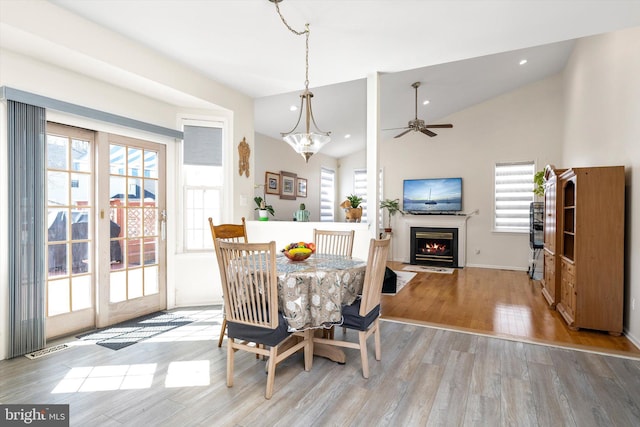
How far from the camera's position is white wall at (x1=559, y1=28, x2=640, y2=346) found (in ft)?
10.4

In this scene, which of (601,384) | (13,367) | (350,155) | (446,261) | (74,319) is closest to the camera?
(601,384)

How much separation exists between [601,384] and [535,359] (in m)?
0.45

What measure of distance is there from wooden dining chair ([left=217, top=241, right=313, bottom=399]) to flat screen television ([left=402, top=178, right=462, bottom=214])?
19.6ft

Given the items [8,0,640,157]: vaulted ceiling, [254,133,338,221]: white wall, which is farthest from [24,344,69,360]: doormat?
[8,0,640,157]: vaulted ceiling

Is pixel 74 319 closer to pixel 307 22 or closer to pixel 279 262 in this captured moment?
pixel 279 262

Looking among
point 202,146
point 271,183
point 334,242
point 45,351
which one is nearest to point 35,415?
point 45,351

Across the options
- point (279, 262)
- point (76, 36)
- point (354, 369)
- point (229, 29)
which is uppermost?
point (229, 29)

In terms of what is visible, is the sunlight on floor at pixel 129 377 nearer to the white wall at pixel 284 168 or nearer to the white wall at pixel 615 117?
the white wall at pixel 284 168

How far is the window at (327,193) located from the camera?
8383 millimetres

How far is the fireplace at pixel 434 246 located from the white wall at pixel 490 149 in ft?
0.90

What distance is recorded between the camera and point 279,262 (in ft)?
8.98

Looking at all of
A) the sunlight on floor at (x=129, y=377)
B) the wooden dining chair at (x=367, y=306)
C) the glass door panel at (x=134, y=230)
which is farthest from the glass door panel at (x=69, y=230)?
the wooden dining chair at (x=367, y=306)

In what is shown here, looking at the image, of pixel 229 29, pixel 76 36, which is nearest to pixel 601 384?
pixel 229 29

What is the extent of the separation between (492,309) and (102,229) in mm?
4454
